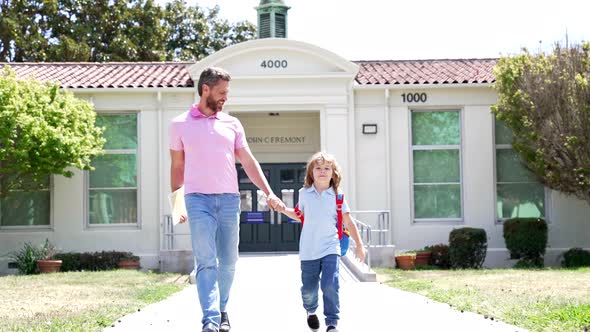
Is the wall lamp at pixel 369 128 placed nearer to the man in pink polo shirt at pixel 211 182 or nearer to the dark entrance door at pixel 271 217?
the dark entrance door at pixel 271 217

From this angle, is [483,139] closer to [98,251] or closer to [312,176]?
[98,251]

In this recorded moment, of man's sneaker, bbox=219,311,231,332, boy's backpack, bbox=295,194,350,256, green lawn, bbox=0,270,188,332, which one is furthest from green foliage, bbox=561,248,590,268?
man's sneaker, bbox=219,311,231,332

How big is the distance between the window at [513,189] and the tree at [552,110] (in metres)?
1.37

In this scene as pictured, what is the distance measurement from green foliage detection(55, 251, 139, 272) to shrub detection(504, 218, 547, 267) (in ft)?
26.6

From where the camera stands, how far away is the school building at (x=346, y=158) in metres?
21.1

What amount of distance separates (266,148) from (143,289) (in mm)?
10012

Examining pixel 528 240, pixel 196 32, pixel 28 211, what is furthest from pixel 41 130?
pixel 196 32

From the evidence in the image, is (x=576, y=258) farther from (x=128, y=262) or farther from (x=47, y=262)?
(x=47, y=262)

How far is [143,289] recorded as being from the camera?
45.4 feet

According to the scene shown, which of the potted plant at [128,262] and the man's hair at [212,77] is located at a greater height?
the man's hair at [212,77]

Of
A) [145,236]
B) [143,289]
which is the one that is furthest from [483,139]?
[143,289]

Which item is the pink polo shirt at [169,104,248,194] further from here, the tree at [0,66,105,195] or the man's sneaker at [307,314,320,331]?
the tree at [0,66,105,195]

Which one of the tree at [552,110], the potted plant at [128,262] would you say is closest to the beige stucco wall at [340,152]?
the potted plant at [128,262]

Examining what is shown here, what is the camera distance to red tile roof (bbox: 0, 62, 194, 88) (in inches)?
841
